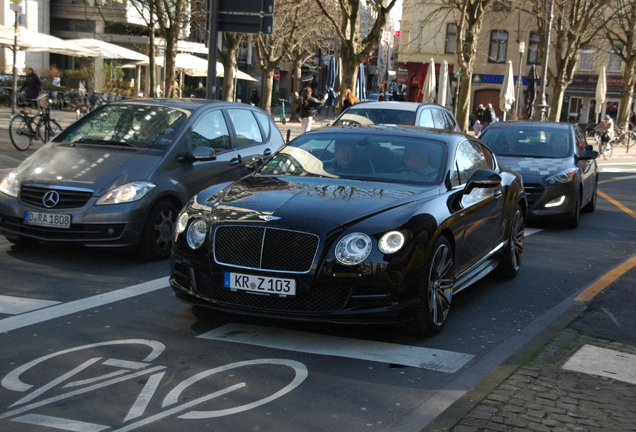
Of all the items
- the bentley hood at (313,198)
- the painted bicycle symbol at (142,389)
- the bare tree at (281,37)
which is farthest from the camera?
the bare tree at (281,37)

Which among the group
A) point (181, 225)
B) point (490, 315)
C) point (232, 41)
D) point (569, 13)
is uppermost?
point (569, 13)

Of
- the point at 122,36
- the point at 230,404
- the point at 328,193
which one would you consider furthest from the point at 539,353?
Result: the point at 122,36

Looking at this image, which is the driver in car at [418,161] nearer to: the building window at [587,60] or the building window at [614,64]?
the building window at [587,60]

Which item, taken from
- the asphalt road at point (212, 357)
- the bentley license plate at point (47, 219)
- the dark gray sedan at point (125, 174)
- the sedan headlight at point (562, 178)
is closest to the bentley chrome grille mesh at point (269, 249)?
the asphalt road at point (212, 357)

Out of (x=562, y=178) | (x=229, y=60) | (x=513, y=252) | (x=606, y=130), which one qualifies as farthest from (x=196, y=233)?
(x=606, y=130)

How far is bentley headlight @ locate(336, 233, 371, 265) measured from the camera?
5180mm

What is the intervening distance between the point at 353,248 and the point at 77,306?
235 centimetres

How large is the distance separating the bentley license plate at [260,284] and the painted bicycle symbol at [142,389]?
1.54ft

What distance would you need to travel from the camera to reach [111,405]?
4.16 metres

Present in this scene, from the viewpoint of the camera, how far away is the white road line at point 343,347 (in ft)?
16.8

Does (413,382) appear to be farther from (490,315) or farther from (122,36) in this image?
(122,36)

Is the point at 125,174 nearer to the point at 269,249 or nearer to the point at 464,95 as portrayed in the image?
the point at 269,249

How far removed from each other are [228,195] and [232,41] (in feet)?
84.2

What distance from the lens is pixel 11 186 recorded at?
7945mm
